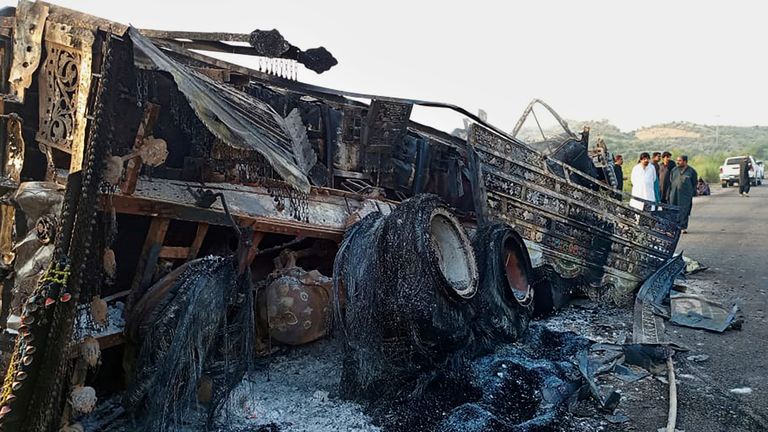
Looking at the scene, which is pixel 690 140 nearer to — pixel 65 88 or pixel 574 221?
pixel 574 221

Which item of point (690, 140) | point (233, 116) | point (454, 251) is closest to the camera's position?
point (233, 116)

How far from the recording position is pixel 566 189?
7.13 metres

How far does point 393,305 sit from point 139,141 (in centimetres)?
205

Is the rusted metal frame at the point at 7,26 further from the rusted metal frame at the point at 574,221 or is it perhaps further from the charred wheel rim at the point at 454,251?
the rusted metal frame at the point at 574,221

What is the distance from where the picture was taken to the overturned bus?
2955mm

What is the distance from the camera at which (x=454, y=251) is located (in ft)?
16.8

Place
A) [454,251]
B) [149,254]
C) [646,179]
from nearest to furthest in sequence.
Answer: [149,254]
[454,251]
[646,179]

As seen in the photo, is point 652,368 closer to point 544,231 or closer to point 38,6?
point 544,231

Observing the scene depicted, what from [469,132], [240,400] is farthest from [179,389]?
[469,132]

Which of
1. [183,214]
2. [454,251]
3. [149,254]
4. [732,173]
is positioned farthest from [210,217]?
[732,173]

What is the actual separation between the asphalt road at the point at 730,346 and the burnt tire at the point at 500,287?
5.07ft

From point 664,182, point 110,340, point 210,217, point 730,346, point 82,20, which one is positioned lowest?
point 730,346

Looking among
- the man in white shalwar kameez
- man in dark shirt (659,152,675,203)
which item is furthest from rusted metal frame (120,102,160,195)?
man in dark shirt (659,152,675,203)

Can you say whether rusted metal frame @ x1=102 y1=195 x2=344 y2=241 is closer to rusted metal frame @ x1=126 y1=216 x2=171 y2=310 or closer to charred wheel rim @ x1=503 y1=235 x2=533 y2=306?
rusted metal frame @ x1=126 y1=216 x2=171 y2=310
